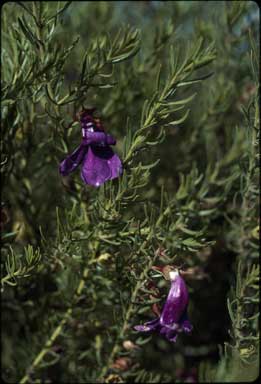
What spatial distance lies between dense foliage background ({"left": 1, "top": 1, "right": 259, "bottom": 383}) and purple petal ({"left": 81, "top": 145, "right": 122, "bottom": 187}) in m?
0.02

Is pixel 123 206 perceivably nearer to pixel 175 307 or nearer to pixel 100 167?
pixel 100 167

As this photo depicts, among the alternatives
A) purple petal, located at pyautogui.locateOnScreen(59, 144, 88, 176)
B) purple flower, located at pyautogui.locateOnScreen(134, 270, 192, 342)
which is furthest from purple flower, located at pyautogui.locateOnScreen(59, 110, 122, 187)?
purple flower, located at pyautogui.locateOnScreen(134, 270, 192, 342)

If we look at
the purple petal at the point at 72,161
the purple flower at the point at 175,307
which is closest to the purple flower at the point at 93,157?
the purple petal at the point at 72,161

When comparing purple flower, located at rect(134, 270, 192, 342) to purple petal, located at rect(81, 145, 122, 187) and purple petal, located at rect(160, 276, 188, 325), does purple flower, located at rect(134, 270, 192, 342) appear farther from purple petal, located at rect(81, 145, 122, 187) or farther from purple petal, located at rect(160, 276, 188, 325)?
purple petal, located at rect(81, 145, 122, 187)

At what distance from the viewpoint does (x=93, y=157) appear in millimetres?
1179

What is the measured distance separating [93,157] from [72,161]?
0.14ft

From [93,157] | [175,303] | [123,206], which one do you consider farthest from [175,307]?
[93,157]

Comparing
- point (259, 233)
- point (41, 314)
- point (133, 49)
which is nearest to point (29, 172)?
point (41, 314)

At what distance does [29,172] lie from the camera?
156 centimetres

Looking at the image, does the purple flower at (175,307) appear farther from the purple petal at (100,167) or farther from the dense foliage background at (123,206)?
the purple petal at (100,167)

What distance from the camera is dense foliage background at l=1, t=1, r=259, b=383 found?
1171 mm

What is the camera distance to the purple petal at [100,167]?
44.1 inches

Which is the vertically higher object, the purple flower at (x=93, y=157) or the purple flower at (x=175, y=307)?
the purple flower at (x=93, y=157)

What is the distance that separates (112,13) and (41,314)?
1.13 m
